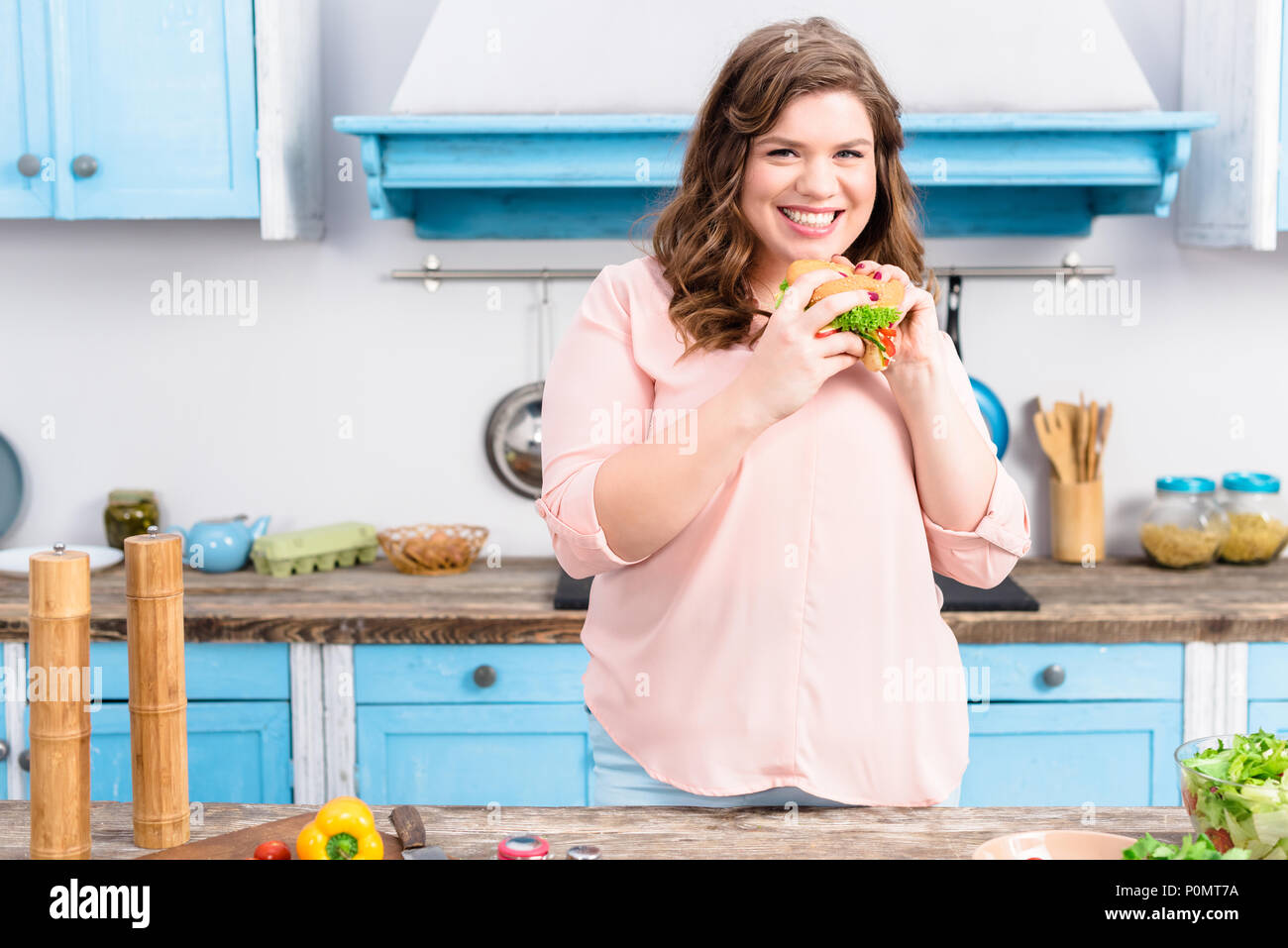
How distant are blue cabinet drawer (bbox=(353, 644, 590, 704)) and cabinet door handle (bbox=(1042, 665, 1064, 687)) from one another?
2.73 ft

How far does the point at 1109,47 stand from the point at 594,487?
5.76 feet

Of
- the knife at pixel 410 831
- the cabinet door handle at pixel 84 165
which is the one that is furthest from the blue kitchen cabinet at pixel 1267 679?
the cabinet door handle at pixel 84 165

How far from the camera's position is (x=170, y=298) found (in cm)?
276

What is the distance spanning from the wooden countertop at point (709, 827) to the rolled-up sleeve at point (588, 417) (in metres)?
0.25

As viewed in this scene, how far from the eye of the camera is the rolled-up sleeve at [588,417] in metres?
1.23

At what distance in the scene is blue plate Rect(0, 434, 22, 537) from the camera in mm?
2773

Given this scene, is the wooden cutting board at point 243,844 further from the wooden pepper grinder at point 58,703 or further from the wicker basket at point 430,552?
the wicker basket at point 430,552

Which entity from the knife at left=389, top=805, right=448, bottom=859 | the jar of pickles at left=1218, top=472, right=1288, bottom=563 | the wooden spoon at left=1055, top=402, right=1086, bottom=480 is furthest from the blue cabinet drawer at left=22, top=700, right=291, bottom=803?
the jar of pickles at left=1218, top=472, right=1288, bottom=563

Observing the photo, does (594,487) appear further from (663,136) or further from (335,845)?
(663,136)

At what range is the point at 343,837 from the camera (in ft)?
3.49

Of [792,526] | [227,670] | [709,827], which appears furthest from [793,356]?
[227,670]

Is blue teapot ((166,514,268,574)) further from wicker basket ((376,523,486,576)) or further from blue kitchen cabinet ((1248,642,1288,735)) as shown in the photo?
blue kitchen cabinet ((1248,642,1288,735))

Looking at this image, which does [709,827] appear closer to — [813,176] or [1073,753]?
[813,176]
